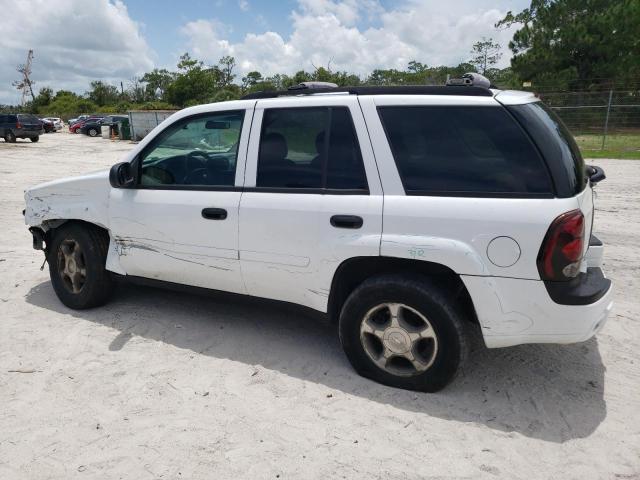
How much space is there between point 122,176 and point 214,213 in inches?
35.6

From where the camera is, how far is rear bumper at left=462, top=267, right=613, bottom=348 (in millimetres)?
2846

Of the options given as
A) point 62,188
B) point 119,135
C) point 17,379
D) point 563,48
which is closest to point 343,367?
point 17,379

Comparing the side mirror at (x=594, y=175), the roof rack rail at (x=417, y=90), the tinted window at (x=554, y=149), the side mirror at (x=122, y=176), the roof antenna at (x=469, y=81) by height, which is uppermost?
the roof antenna at (x=469, y=81)

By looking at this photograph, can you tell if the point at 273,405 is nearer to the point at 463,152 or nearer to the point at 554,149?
the point at 463,152

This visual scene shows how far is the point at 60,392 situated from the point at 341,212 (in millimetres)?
2153

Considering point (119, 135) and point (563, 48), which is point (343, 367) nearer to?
point (563, 48)

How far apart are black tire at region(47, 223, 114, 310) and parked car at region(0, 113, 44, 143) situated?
3077 centimetres

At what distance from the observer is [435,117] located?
123 inches

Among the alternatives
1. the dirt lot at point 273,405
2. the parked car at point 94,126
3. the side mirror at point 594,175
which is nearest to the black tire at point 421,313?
the dirt lot at point 273,405

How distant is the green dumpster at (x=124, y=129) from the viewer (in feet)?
112

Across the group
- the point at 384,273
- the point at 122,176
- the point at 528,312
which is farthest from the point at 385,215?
the point at 122,176

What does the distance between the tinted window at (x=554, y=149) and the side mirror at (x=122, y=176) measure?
281 centimetres

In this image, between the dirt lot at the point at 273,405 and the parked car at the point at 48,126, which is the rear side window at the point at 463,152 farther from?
the parked car at the point at 48,126

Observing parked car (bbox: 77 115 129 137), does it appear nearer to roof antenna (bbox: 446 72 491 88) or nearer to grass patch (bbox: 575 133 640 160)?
grass patch (bbox: 575 133 640 160)
